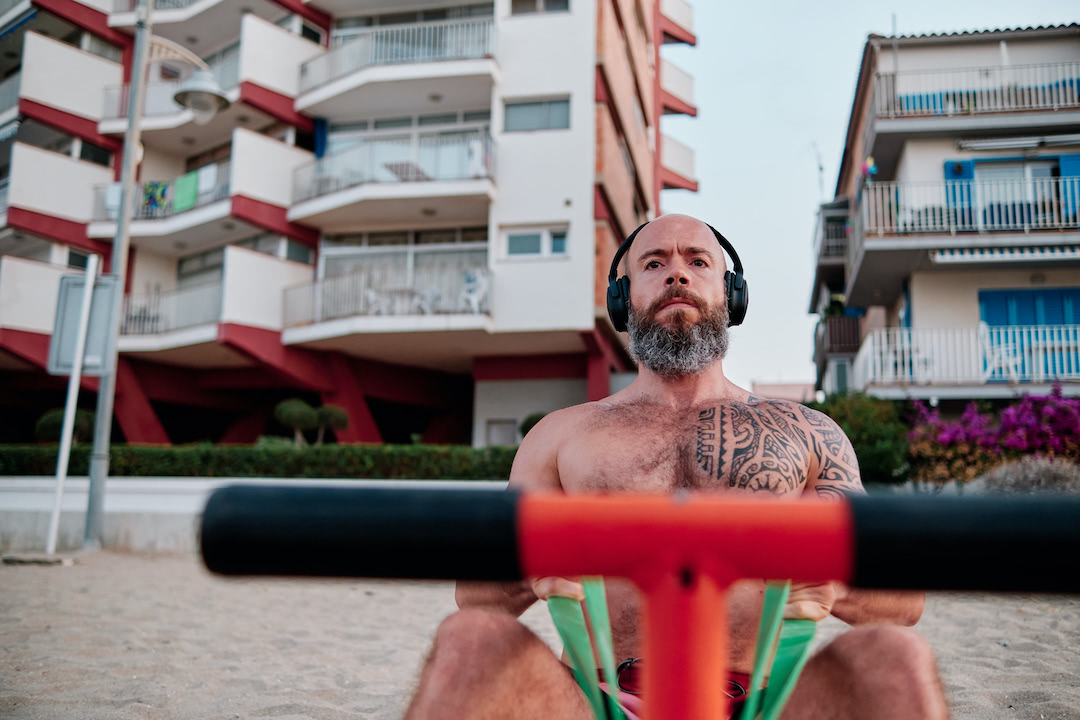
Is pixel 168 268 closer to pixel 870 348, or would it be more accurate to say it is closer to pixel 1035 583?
pixel 870 348

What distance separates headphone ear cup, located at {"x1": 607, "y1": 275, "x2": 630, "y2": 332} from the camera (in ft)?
8.39

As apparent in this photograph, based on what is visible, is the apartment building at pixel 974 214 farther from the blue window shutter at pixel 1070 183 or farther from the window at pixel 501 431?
A: the window at pixel 501 431

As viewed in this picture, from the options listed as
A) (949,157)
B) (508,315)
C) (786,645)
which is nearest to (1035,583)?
(786,645)

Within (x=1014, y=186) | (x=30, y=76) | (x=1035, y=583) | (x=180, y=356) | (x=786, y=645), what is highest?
(x=30, y=76)

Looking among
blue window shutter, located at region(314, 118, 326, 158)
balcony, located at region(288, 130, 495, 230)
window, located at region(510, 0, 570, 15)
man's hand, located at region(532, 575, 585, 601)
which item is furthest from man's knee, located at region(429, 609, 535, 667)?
blue window shutter, located at region(314, 118, 326, 158)

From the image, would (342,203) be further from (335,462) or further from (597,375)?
(335,462)

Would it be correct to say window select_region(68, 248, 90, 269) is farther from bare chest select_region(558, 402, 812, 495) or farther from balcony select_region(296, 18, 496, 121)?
bare chest select_region(558, 402, 812, 495)

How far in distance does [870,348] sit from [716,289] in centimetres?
1625

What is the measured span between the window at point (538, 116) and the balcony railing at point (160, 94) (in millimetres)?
6509

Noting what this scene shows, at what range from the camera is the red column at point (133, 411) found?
20.0 metres

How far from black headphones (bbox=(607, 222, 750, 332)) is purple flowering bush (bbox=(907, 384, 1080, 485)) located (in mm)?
11040

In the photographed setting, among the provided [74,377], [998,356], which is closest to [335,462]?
[74,377]

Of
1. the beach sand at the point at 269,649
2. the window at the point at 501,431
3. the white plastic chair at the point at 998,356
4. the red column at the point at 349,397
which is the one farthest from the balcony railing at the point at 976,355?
the beach sand at the point at 269,649

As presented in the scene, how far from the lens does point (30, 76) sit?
20.7 meters
